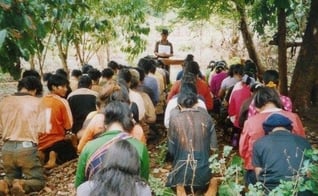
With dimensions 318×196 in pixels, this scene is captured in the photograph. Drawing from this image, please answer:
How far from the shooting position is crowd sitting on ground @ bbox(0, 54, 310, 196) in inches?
130

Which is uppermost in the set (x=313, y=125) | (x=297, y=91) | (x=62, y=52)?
(x=62, y=52)

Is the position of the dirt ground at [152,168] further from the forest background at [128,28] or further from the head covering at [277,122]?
the head covering at [277,122]

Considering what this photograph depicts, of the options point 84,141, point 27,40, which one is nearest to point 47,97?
point 84,141

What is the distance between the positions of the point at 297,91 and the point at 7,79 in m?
11.0

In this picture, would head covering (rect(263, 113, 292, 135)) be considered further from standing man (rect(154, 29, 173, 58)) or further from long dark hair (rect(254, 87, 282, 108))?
standing man (rect(154, 29, 173, 58))

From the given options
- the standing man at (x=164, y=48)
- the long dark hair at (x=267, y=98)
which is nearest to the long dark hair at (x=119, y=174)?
the long dark hair at (x=267, y=98)

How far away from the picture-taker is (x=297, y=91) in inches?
331

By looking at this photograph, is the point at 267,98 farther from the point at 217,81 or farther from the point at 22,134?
the point at 217,81

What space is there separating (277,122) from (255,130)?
492 millimetres

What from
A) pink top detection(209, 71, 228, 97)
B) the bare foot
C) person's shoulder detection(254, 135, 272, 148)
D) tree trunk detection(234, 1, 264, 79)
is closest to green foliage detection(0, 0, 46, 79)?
the bare foot

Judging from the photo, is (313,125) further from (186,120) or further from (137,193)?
(137,193)

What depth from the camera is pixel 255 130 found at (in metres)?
4.51

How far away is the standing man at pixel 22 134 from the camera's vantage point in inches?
219

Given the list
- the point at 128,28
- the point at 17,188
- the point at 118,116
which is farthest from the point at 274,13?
the point at 118,116
